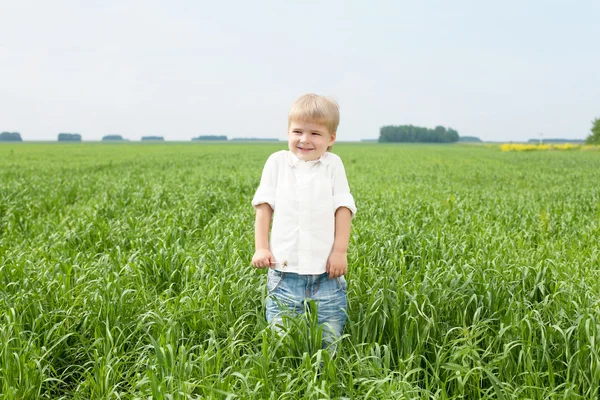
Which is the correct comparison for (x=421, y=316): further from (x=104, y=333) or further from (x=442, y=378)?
(x=104, y=333)

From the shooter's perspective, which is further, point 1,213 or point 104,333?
point 1,213

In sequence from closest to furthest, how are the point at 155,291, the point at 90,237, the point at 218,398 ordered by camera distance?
the point at 218,398 → the point at 155,291 → the point at 90,237

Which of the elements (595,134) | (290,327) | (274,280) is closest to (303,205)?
(274,280)

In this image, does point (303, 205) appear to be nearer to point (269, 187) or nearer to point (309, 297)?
point (269, 187)

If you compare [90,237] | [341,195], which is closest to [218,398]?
[341,195]

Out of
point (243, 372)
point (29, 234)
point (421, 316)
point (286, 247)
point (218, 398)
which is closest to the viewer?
point (218, 398)

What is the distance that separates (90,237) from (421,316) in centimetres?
507

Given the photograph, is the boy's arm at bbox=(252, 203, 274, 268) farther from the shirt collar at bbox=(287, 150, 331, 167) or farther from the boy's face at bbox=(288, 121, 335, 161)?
the boy's face at bbox=(288, 121, 335, 161)

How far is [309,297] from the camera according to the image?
10.5 feet

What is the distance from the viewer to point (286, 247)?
3.08 metres

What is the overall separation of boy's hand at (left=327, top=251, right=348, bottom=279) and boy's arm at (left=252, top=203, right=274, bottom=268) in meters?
0.39

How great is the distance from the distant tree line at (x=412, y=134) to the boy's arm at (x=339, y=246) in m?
156

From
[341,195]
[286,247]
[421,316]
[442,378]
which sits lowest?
[442,378]

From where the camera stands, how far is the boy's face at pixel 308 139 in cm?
302
